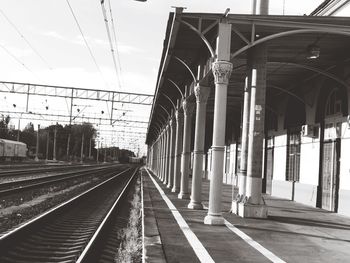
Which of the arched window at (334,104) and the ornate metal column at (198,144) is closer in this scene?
the ornate metal column at (198,144)

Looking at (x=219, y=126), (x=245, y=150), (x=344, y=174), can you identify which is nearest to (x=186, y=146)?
(x=245, y=150)

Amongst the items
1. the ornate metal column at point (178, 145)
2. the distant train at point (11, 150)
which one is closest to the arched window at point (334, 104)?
the ornate metal column at point (178, 145)

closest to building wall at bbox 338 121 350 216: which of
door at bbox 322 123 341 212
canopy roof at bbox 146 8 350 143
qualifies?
door at bbox 322 123 341 212

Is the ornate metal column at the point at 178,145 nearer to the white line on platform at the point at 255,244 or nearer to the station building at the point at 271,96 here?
the station building at the point at 271,96

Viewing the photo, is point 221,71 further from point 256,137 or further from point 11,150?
point 11,150

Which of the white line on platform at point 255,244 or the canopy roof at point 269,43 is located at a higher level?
the canopy roof at point 269,43

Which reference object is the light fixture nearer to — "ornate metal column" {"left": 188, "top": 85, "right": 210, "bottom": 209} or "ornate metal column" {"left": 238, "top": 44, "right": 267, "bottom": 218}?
"ornate metal column" {"left": 238, "top": 44, "right": 267, "bottom": 218}

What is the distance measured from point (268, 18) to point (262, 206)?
5193 millimetres

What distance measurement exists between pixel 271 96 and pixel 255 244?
51.2 ft

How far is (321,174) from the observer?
18391mm

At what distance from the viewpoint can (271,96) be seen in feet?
80.8

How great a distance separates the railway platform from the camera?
862cm

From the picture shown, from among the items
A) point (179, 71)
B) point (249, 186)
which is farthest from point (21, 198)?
point (249, 186)

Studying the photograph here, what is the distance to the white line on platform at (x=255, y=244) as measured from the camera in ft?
27.9
